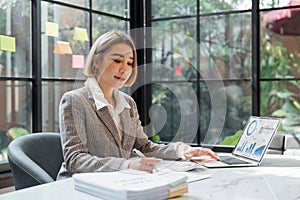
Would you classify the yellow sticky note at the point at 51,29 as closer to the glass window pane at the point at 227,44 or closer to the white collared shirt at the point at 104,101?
the white collared shirt at the point at 104,101

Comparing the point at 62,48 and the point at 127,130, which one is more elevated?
the point at 62,48

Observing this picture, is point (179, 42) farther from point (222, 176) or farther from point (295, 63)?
point (222, 176)

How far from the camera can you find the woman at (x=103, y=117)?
163 centimetres

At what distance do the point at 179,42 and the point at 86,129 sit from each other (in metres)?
2.15

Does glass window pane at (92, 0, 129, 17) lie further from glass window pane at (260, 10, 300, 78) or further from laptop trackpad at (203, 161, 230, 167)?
laptop trackpad at (203, 161, 230, 167)

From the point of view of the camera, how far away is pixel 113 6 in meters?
3.65

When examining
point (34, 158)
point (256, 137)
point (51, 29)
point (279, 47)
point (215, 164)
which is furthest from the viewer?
point (279, 47)

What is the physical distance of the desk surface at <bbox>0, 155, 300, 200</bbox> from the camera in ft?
3.84

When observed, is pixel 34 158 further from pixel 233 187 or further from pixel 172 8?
pixel 172 8

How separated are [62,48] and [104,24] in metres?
0.63

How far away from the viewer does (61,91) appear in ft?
10.1

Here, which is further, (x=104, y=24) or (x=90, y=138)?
(x=104, y=24)

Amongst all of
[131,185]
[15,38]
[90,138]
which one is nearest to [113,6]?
[15,38]

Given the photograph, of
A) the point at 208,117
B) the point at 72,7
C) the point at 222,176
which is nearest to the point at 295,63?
the point at 208,117
